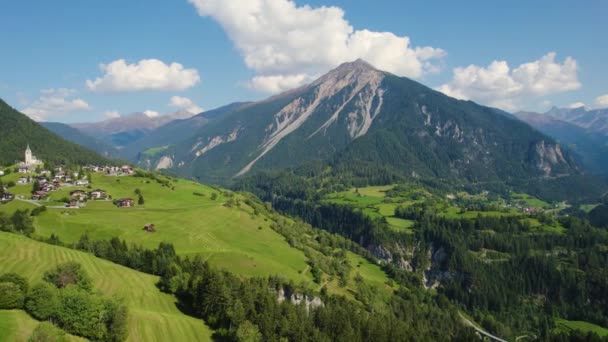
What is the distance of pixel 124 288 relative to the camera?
266ft

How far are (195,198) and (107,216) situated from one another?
58548 millimetres

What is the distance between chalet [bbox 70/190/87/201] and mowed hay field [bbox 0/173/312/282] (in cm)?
292

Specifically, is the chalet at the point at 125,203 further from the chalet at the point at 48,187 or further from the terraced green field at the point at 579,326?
the terraced green field at the point at 579,326

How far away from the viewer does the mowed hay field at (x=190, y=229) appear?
403 ft

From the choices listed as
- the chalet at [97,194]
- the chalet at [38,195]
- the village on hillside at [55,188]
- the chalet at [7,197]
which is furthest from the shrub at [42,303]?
the chalet at [97,194]

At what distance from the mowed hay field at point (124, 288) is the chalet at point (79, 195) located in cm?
7265

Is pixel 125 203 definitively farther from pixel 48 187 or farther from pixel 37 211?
pixel 37 211

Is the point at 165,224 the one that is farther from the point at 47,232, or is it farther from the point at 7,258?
the point at 7,258

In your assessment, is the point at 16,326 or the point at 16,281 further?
the point at 16,281

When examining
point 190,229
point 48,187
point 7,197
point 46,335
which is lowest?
point 190,229

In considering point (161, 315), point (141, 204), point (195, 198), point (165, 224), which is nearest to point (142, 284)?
point (161, 315)

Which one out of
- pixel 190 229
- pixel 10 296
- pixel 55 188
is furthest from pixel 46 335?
pixel 55 188

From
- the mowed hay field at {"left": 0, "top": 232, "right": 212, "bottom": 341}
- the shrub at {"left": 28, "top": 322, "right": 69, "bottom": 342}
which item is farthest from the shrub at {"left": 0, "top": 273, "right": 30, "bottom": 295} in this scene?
the shrub at {"left": 28, "top": 322, "right": 69, "bottom": 342}

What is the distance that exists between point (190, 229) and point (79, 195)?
172 ft
